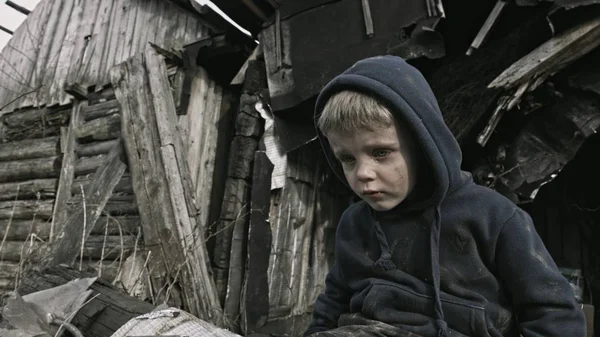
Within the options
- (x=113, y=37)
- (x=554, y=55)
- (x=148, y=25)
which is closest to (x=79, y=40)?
(x=113, y=37)

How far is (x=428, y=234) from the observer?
1.43 metres

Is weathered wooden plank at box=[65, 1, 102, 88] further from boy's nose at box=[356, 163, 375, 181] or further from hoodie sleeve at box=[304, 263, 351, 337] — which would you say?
boy's nose at box=[356, 163, 375, 181]

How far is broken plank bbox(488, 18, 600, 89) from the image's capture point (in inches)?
126

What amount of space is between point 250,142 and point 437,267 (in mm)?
3625

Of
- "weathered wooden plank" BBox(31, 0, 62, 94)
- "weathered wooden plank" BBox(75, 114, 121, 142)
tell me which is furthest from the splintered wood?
"weathered wooden plank" BBox(31, 0, 62, 94)

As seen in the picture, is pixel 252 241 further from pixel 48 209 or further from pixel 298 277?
pixel 48 209

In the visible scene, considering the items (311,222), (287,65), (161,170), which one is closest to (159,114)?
(161,170)

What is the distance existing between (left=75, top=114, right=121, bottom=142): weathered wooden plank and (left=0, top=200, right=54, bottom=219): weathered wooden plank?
3.71 ft

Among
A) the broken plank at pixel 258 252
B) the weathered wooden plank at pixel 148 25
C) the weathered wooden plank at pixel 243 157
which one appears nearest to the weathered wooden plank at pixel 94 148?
the weathered wooden plank at pixel 148 25

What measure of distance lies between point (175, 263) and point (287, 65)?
7.31ft

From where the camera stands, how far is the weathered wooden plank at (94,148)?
564 cm

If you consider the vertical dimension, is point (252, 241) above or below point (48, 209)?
below

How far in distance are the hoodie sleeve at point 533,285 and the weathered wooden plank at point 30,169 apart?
254 inches

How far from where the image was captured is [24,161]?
6688 mm
